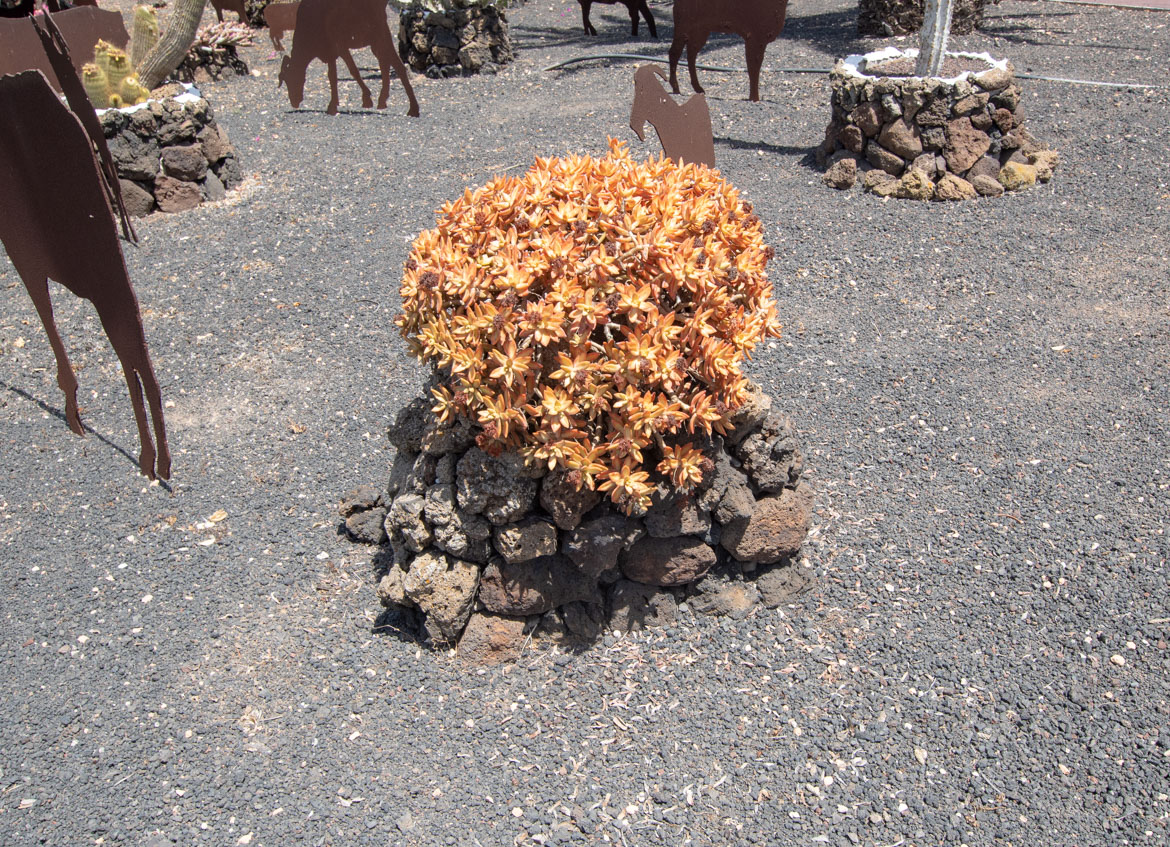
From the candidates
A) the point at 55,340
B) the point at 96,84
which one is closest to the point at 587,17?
the point at 96,84

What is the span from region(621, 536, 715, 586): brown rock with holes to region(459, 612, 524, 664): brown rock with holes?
0.42m

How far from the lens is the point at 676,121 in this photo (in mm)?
3686

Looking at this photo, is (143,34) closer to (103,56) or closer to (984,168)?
(103,56)

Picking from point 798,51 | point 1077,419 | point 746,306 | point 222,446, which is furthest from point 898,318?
point 798,51

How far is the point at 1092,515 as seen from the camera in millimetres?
3252

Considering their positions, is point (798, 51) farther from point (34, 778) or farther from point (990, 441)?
point (34, 778)

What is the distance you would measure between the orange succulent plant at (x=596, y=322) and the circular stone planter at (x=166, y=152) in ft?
15.0

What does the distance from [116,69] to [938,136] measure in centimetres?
577

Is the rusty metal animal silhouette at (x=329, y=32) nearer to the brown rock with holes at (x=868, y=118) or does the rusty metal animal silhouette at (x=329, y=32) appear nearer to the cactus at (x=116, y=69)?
the cactus at (x=116, y=69)

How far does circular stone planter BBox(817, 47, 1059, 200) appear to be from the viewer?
5883 mm

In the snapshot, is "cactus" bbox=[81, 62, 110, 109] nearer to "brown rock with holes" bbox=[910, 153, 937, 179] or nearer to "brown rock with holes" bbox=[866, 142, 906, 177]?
"brown rock with holes" bbox=[866, 142, 906, 177]


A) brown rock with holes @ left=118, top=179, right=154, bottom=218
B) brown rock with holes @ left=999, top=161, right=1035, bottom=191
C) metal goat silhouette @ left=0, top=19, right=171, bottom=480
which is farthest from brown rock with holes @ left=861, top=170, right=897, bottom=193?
brown rock with holes @ left=118, top=179, right=154, bottom=218

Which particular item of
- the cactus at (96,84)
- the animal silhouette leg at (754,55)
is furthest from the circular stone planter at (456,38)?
the cactus at (96,84)

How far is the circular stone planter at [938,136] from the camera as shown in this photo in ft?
19.3
